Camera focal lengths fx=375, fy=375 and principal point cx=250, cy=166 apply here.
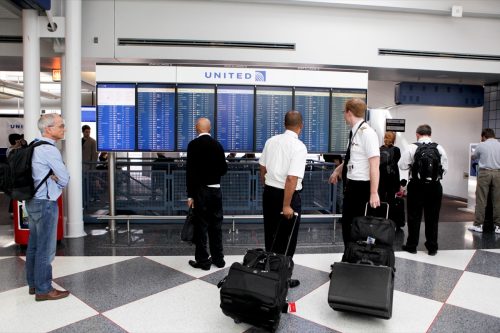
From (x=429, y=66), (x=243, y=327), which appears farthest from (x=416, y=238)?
(x=429, y=66)

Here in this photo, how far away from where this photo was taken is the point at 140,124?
15.6 ft

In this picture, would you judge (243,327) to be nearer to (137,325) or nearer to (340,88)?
(137,325)

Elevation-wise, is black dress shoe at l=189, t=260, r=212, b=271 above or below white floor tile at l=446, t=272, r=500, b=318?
above

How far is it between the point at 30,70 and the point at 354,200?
4.17 meters

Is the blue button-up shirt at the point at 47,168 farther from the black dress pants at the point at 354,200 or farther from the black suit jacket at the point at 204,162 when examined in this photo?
the black dress pants at the point at 354,200

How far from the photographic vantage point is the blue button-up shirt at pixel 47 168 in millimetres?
2740

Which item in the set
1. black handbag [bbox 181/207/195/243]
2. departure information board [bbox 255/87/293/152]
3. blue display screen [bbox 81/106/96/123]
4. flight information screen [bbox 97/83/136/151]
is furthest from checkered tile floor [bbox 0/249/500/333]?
blue display screen [bbox 81/106/96/123]

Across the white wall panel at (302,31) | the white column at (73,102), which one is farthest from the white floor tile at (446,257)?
the white column at (73,102)

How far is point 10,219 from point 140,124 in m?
3.12

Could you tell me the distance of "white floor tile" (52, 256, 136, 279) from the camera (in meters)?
3.55

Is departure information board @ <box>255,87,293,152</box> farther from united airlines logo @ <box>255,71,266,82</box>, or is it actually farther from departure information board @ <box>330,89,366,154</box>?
departure information board @ <box>330,89,366,154</box>

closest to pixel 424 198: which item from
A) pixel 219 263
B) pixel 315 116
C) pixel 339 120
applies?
pixel 339 120

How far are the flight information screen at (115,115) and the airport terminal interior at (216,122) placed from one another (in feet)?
0.06

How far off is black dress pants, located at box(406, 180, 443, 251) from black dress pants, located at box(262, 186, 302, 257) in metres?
1.84
